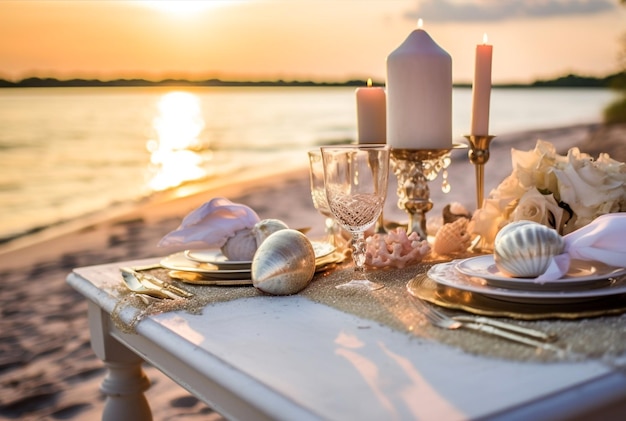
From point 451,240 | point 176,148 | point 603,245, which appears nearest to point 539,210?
point 451,240

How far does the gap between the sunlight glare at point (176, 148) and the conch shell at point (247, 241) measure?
7.91 m

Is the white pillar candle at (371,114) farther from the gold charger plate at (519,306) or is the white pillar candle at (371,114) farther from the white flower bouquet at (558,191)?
the gold charger plate at (519,306)

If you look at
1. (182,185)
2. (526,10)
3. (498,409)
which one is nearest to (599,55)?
(526,10)

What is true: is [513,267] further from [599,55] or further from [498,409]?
[599,55]

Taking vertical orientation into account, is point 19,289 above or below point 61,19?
below

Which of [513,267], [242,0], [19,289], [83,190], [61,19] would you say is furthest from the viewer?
[242,0]

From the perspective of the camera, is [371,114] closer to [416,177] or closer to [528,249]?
[416,177]

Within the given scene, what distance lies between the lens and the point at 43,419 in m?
2.30

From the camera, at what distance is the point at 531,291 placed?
84 cm

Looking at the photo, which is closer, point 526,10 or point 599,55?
point 599,55

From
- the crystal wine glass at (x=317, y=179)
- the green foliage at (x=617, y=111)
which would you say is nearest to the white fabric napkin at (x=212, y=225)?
the crystal wine glass at (x=317, y=179)

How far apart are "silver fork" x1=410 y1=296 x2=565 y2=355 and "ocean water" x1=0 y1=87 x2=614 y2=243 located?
5827 millimetres

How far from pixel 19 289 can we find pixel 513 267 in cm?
405

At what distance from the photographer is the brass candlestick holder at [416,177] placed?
1352 mm
